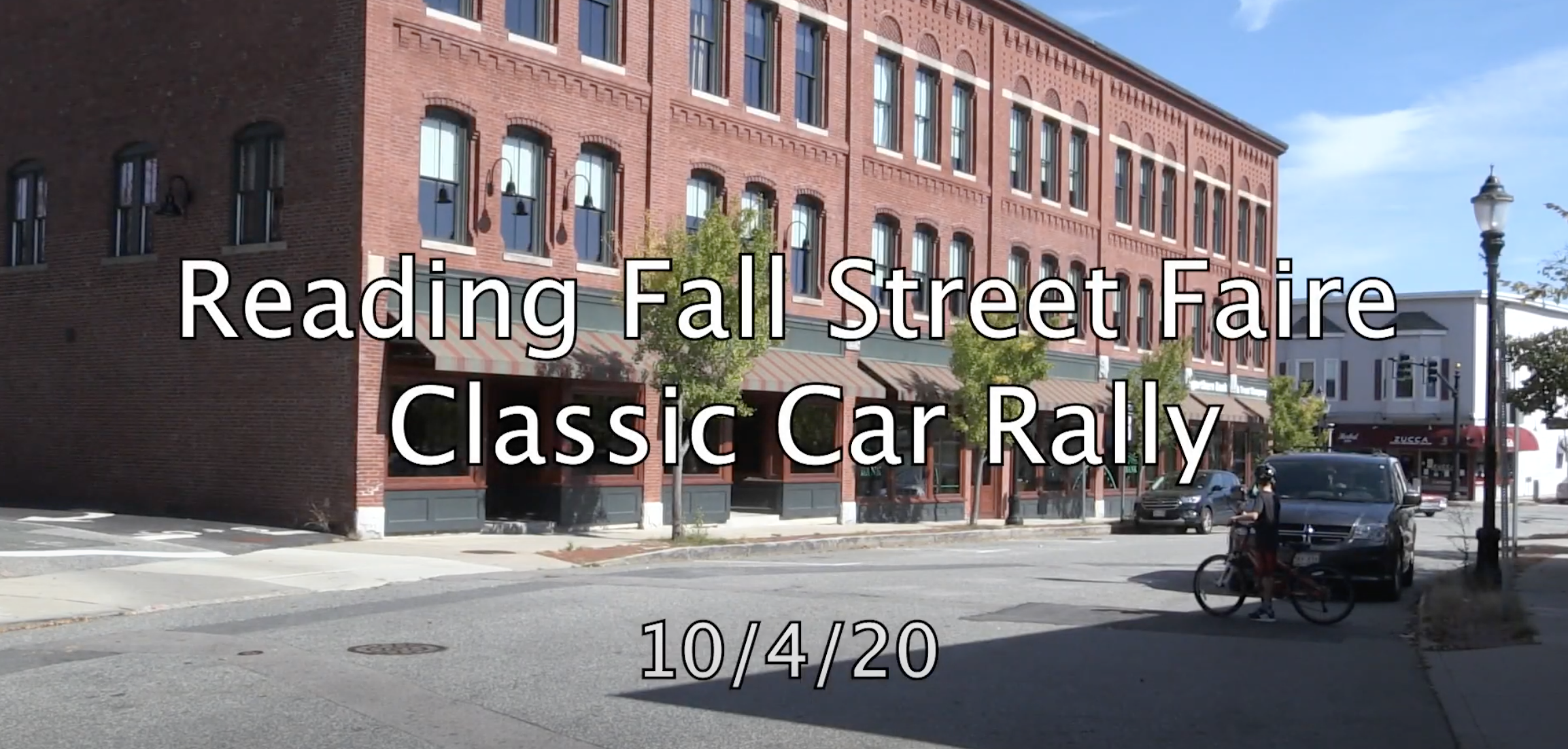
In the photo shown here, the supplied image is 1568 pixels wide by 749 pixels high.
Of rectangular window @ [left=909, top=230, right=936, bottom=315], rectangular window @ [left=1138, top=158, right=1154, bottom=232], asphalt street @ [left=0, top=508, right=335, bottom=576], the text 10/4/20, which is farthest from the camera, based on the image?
rectangular window @ [left=1138, top=158, right=1154, bottom=232]

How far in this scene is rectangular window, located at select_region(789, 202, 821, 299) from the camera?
32.7 metres

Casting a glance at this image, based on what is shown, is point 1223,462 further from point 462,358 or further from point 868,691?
point 868,691

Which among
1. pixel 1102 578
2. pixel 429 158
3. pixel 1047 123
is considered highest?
pixel 1047 123

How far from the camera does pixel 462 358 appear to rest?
76.2 ft

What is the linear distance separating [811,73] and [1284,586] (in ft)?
65.7

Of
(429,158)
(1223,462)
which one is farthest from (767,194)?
(1223,462)

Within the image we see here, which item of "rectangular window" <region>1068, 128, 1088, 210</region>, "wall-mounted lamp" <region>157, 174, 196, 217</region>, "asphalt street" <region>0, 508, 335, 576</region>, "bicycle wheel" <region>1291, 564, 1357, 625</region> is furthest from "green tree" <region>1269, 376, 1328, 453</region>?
"bicycle wheel" <region>1291, 564, 1357, 625</region>

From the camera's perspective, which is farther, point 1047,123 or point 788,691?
point 1047,123

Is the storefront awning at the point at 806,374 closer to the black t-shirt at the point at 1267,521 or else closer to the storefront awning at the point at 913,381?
the storefront awning at the point at 913,381

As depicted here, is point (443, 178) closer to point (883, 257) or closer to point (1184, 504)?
point (883, 257)

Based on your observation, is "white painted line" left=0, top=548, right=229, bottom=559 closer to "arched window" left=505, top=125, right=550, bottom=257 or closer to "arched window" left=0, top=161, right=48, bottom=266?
"arched window" left=505, top=125, right=550, bottom=257

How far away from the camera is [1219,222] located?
174 feet

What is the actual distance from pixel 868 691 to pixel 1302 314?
7876cm

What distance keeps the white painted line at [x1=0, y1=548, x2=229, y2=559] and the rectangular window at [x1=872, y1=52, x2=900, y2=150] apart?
62.7 feet
